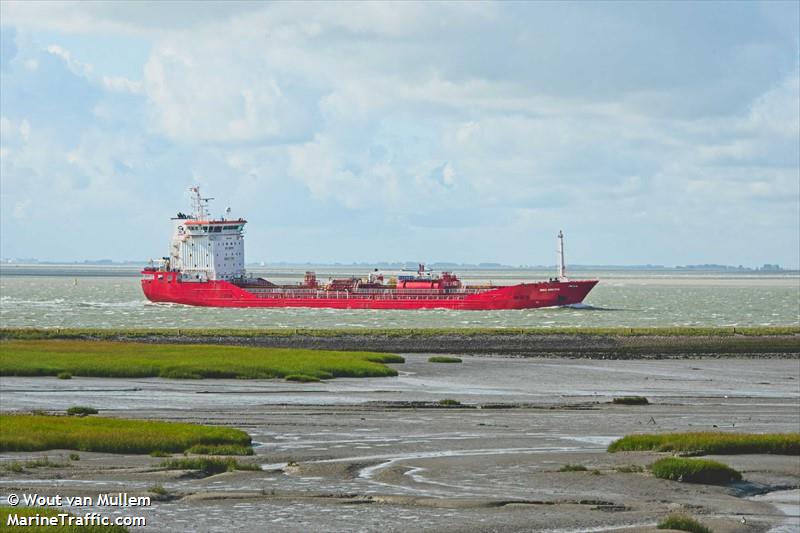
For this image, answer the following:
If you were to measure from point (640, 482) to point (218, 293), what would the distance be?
9534 centimetres

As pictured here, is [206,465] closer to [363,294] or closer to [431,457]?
[431,457]

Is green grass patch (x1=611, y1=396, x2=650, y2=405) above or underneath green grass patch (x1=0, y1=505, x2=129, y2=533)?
underneath

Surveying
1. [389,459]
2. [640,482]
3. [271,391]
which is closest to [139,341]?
[271,391]

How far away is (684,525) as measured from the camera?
16938 mm

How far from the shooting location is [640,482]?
2141 centimetres

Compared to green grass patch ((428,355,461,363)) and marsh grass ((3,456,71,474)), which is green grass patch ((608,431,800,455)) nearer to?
marsh grass ((3,456,71,474))

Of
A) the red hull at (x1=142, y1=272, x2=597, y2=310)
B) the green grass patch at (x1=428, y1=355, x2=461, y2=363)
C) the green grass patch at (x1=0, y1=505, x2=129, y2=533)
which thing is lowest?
the green grass patch at (x1=428, y1=355, x2=461, y2=363)

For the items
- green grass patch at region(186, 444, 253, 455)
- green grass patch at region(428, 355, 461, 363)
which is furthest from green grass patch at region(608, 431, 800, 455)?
green grass patch at region(428, 355, 461, 363)

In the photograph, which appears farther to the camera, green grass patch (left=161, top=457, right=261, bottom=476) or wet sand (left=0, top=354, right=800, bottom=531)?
green grass patch (left=161, top=457, right=261, bottom=476)

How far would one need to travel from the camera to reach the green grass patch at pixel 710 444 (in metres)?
25.6

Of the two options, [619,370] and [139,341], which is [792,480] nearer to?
[619,370]

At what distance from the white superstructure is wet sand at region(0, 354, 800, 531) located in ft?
232

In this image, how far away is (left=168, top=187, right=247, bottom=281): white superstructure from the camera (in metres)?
114

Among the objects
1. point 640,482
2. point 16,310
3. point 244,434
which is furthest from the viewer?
point 16,310
